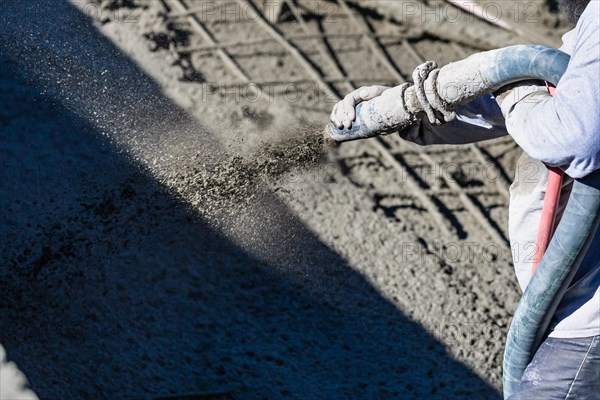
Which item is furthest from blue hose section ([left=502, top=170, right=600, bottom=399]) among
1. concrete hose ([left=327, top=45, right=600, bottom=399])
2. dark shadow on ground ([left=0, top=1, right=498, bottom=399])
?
dark shadow on ground ([left=0, top=1, right=498, bottom=399])

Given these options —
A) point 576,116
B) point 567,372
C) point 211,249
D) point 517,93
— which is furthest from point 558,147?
point 211,249

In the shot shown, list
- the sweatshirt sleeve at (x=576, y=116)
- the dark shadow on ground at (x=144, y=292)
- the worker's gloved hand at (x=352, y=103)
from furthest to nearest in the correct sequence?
the dark shadow on ground at (x=144, y=292)
the worker's gloved hand at (x=352, y=103)
the sweatshirt sleeve at (x=576, y=116)

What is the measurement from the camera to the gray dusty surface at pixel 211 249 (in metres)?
3.29

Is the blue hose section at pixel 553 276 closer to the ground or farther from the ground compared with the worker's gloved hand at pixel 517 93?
closer to the ground

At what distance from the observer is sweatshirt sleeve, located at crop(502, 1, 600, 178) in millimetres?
1462

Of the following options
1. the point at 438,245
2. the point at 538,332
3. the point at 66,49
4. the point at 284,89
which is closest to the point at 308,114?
the point at 284,89

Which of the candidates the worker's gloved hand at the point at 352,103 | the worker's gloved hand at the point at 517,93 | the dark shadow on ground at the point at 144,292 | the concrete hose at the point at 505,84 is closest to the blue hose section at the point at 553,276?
the concrete hose at the point at 505,84

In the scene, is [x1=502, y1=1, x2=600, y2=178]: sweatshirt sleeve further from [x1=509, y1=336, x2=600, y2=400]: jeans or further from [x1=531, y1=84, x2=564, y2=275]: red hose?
[x1=509, y1=336, x2=600, y2=400]: jeans

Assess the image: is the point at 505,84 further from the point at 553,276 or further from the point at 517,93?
the point at 553,276

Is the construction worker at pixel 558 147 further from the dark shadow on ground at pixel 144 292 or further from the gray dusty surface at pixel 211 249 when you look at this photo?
the dark shadow on ground at pixel 144 292

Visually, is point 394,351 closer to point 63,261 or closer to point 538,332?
point 63,261

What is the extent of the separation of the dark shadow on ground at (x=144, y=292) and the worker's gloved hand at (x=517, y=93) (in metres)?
1.79

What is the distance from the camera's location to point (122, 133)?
11.9ft

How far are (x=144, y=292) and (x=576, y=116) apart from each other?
227cm
